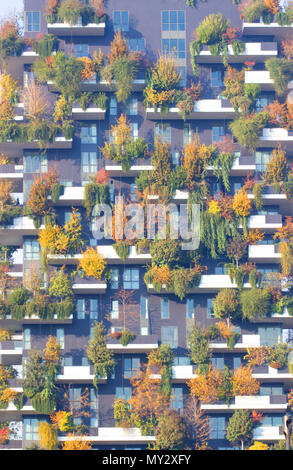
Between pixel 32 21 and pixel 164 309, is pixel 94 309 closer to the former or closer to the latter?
pixel 164 309

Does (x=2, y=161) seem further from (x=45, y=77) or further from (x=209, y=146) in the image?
(x=209, y=146)

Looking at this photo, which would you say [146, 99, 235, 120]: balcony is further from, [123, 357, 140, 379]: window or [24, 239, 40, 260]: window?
[123, 357, 140, 379]: window

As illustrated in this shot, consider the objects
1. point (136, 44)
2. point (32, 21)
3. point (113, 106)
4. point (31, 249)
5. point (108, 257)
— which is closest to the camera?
point (108, 257)

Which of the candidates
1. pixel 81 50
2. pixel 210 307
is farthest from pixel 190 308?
pixel 81 50

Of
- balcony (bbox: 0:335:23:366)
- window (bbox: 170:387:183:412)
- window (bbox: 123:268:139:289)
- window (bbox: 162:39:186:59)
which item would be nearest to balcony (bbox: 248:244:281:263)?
window (bbox: 123:268:139:289)

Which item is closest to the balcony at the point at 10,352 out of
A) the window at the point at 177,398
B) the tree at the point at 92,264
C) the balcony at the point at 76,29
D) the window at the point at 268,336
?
the tree at the point at 92,264
